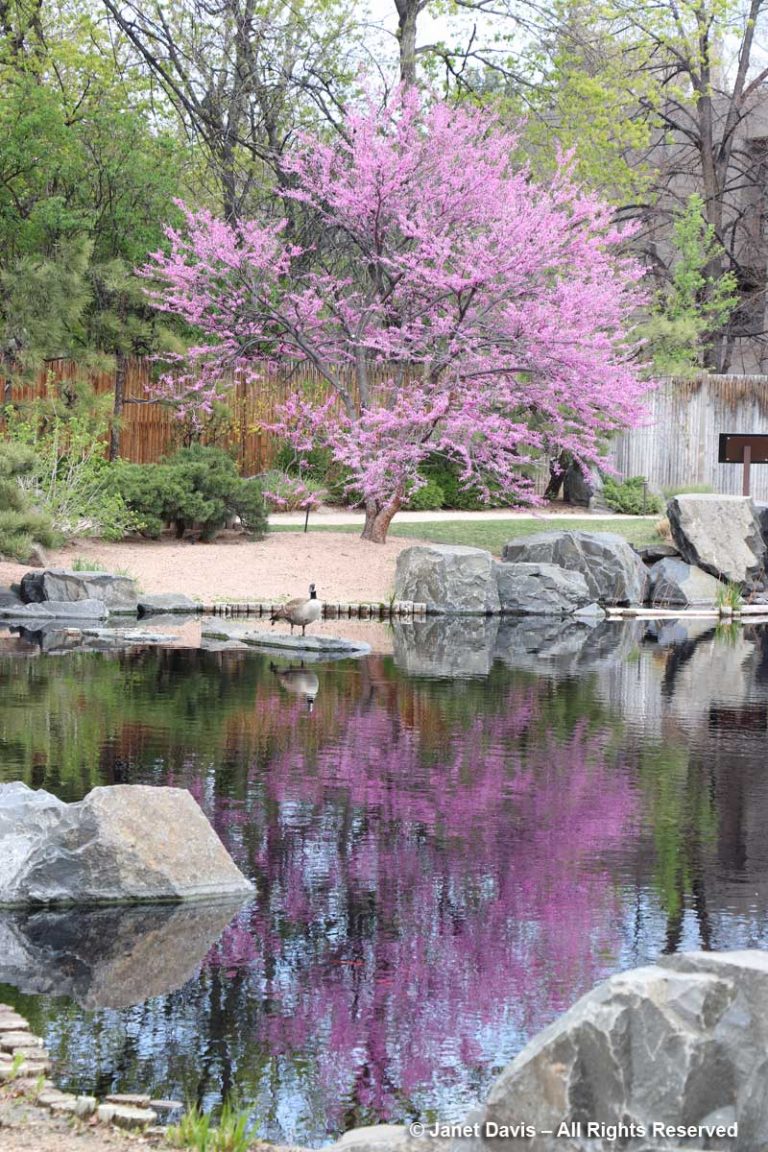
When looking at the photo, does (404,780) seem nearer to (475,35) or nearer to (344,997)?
(344,997)

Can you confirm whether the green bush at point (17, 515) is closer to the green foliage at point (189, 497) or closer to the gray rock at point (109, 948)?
the green foliage at point (189, 497)

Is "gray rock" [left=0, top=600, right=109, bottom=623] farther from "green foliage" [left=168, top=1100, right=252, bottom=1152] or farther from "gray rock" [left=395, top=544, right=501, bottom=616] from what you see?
"green foliage" [left=168, top=1100, right=252, bottom=1152]

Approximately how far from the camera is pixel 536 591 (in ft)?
71.0

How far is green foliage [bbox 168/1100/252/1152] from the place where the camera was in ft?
13.6

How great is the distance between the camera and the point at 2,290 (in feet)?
86.1

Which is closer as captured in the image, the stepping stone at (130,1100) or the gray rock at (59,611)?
the stepping stone at (130,1100)

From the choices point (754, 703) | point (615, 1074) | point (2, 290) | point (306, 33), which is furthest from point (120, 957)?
point (306, 33)

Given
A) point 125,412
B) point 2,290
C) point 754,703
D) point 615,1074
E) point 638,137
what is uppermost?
point 638,137

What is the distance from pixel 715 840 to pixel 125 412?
70.2 ft

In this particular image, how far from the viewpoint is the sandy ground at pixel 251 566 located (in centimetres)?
2047

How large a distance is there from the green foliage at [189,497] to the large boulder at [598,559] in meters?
4.08

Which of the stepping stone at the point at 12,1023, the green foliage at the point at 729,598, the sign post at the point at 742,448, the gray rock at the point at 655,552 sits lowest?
the green foliage at the point at 729,598

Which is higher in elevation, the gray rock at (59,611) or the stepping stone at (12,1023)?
the stepping stone at (12,1023)

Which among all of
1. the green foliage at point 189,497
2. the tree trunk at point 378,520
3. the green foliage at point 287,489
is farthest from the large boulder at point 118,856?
the green foliage at point 287,489
